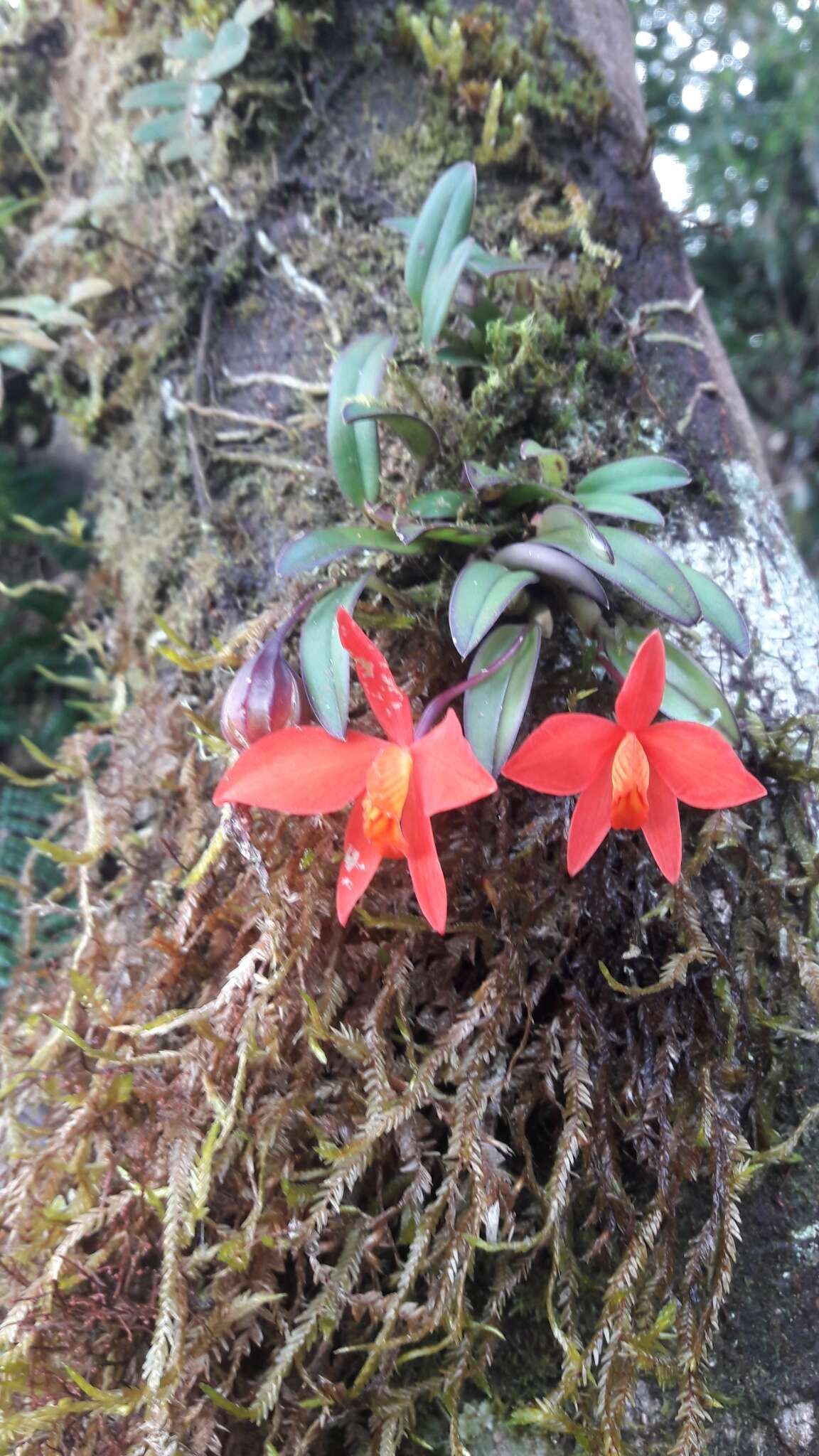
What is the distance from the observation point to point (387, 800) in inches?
34.3

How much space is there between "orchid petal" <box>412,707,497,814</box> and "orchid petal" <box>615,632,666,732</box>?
6.3 inches

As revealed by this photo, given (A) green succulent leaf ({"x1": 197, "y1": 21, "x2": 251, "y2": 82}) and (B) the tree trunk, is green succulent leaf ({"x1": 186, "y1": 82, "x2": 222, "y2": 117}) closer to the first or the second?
(A) green succulent leaf ({"x1": 197, "y1": 21, "x2": 251, "y2": 82})

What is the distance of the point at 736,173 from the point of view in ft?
11.2

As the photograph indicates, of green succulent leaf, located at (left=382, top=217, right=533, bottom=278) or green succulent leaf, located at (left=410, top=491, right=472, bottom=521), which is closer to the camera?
green succulent leaf, located at (left=410, top=491, right=472, bottom=521)

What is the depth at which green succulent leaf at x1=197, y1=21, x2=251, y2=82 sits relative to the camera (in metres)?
1.45

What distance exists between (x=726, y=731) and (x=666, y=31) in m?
3.56

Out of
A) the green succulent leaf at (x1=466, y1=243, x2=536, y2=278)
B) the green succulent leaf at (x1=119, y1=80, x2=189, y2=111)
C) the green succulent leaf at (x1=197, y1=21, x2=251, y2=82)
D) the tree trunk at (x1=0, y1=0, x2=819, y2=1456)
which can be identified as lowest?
the tree trunk at (x1=0, y1=0, x2=819, y2=1456)

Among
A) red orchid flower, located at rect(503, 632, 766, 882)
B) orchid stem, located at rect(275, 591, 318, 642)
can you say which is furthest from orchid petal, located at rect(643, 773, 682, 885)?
orchid stem, located at rect(275, 591, 318, 642)

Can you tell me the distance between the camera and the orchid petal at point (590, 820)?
926mm

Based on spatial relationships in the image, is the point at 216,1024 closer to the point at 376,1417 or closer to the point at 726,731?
the point at 376,1417

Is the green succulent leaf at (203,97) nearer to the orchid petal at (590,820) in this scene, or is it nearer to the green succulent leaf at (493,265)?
the green succulent leaf at (493,265)

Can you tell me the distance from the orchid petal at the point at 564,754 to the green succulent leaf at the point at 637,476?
0.36 metres

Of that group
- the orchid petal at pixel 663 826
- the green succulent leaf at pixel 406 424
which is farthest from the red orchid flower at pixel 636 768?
the green succulent leaf at pixel 406 424

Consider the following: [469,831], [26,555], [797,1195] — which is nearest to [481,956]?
[469,831]
